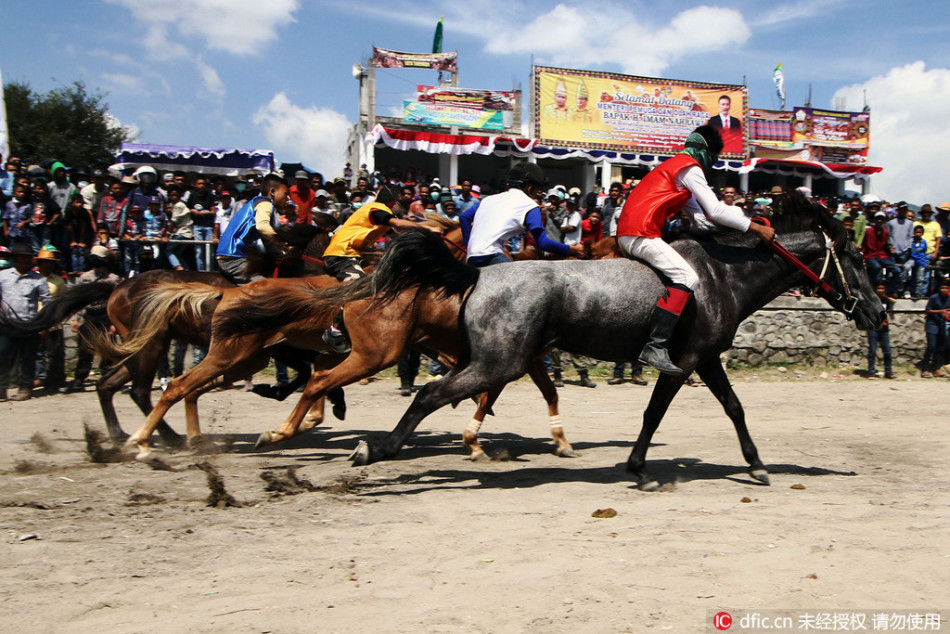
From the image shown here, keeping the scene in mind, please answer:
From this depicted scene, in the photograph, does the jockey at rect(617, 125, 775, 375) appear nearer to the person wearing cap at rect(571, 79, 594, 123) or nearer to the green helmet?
the green helmet

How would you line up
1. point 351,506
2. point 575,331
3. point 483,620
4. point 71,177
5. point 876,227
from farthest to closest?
point 876,227 < point 71,177 < point 575,331 < point 351,506 < point 483,620

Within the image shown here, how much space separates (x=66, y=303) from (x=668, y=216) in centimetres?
573

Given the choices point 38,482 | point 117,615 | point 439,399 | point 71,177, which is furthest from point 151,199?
point 117,615

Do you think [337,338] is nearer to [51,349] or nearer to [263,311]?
[263,311]

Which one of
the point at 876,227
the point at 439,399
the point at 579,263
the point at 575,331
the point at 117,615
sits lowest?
the point at 117,615

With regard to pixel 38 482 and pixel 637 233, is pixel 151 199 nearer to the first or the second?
pixel 38 482

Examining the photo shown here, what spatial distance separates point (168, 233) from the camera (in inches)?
467

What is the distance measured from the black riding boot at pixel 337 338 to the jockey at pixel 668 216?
7.85ft

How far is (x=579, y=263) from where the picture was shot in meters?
5.72

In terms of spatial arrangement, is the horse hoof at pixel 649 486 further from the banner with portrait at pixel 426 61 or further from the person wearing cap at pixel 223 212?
the banner with portrait at pixel 426 61

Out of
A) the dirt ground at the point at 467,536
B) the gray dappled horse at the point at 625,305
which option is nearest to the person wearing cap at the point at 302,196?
the dirt ground at the point at 467,536

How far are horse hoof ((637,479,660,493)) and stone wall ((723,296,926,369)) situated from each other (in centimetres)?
823

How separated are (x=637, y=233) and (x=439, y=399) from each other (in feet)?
5.90

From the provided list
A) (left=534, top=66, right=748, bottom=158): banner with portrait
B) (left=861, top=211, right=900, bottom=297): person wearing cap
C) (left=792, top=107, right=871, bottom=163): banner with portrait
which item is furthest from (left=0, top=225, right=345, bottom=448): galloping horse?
(left=792, top=107, right=871, bottom=163): banner with portrait
